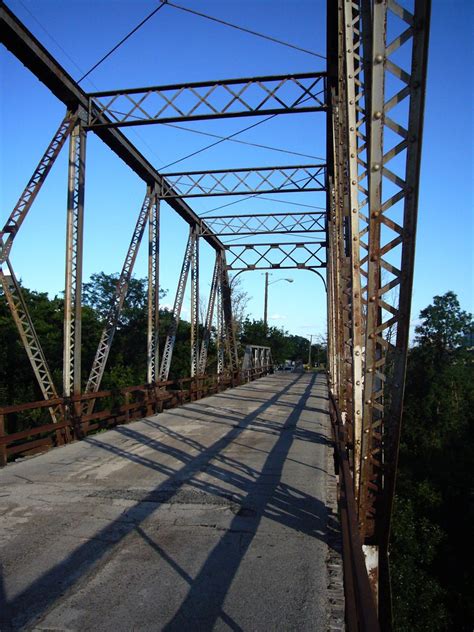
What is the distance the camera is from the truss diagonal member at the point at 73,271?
36.5 ft

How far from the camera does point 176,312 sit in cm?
2009

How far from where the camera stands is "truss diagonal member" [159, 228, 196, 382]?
19078mm

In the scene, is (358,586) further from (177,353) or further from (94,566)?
(177,353)

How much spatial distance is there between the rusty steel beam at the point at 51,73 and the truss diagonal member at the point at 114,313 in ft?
5.76

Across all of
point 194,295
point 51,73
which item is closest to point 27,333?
point 51,73

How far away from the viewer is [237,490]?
671cm

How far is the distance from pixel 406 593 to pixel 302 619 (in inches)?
793

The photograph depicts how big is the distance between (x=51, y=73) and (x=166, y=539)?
9612mm

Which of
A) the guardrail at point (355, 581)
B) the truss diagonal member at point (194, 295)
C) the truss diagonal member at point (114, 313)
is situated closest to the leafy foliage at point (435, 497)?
the truss diagonal member at point (194, 295)

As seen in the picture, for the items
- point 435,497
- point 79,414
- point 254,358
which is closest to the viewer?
point 79,414

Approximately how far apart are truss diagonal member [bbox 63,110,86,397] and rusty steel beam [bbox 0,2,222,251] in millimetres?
490

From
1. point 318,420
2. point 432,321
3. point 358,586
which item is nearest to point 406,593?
point 318,420

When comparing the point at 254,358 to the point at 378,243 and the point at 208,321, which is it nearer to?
the point at 208,321

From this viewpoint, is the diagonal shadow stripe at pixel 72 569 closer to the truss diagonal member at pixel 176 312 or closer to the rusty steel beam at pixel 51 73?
the rusty steel beam at pixel 51 73
